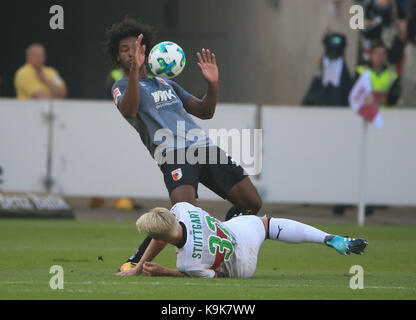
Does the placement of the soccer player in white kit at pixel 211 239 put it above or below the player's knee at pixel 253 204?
below

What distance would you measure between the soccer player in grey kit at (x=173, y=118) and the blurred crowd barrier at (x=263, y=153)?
20.9 feet

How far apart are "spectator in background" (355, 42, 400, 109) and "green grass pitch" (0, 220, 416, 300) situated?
315 centimetres

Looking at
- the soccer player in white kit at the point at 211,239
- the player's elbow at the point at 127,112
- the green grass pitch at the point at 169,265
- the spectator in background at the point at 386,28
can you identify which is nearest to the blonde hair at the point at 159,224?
the soccer player in white kit at the point at 211,239

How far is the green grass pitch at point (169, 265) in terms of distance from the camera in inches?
311

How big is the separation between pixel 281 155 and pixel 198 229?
8102 mm

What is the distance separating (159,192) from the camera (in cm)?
1664

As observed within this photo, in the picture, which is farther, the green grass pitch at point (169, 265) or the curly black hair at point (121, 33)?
the curly black hair at point (121, 33)

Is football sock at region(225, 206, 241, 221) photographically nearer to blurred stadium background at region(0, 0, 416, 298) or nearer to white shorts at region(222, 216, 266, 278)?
white shorts at region(222, 216, 266, 278)

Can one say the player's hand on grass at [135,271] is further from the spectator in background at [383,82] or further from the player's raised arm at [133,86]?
the spectator in background at [383,82]

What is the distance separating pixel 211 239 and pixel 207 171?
56.6 inches

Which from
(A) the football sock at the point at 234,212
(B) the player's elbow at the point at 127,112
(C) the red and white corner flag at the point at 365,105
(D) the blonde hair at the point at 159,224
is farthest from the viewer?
(C) the red and white corner flag at the point at 365,105
